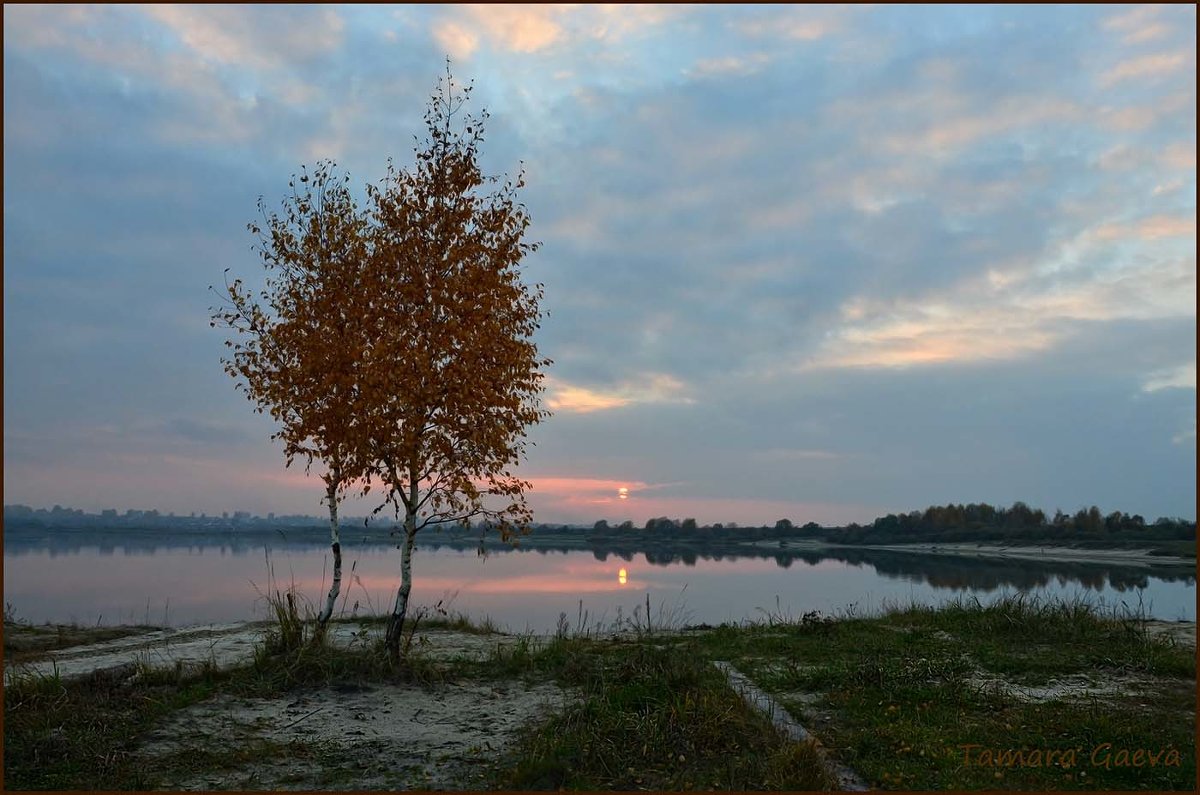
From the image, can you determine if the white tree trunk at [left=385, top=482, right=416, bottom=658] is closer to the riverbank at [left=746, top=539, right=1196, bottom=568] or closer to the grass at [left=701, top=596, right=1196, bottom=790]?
the grass at [left=701, top=596, right=1196, bottom=790]

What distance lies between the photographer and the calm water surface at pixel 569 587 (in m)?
25.4

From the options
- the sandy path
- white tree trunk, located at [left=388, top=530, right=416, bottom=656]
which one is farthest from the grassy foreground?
the sandy path

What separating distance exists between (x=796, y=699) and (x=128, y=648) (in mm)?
12072

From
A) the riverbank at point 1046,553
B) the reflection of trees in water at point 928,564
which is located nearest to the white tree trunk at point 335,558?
the reflection of trees in water at point 928,564

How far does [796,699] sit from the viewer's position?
10.2m

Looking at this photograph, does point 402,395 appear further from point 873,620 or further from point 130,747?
point 873,620

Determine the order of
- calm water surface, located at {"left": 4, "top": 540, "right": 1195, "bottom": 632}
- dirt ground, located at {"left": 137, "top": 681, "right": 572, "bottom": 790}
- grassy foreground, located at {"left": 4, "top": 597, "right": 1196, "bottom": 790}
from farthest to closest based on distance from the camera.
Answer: calm water surface, located at {"left": 4, "top": 540, "right": 1195, "bottom": 632} → dirt ground, located at {"left": 137, "top": 681, "right": 572, "bottom": 790} → grassy foreground, located at {"left": 4, "top": 597, "right": 1196, "bottom": 790}

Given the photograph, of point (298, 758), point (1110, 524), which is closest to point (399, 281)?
point (298, 758)

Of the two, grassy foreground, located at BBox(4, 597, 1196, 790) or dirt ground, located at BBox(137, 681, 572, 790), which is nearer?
grassy foreground, located at BBox(4, 597, 1196, 790)

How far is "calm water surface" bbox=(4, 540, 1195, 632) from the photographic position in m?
25.4

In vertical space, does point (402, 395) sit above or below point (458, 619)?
above
